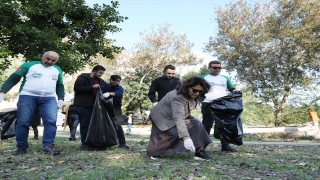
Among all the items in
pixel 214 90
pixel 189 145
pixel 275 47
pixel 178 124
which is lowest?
pixel 189 145

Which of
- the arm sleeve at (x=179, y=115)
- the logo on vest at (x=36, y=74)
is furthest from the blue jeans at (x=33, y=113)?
the arm sleeve at (x=179, y=115)

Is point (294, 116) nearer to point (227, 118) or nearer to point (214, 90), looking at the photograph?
point (214, 90)

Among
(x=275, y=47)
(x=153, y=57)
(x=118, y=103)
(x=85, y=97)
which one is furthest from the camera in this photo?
(x=153, y=57)

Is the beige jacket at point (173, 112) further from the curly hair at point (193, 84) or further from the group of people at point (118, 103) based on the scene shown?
the curly hair at point (193, 84)

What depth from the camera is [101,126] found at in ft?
19.1

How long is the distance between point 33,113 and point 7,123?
133 cm

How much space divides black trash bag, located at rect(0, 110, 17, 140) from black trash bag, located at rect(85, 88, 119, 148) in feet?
5.46

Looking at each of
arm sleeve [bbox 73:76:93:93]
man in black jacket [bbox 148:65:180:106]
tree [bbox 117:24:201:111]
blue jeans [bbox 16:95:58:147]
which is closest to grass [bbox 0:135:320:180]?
blue jeans [bbox 16:95:58:147]

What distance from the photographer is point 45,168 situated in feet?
13.9

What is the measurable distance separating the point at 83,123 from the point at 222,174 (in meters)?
3.13

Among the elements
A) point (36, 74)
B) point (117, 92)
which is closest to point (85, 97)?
point (117, 92)

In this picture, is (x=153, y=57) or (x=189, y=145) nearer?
(x=189, y=145)

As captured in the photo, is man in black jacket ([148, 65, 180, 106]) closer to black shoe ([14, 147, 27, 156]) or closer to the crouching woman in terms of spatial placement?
the crouching woman

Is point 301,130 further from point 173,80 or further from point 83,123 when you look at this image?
point 83,123
